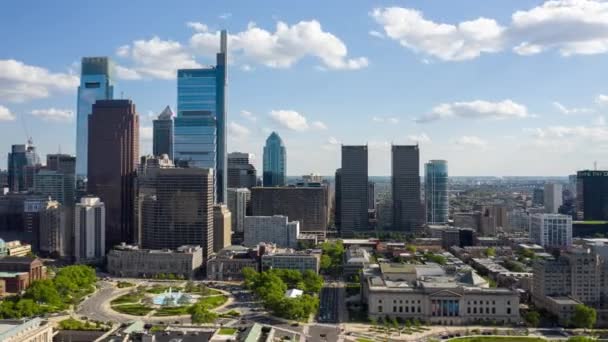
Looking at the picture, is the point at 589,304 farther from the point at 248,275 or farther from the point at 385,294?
the point at 248,275

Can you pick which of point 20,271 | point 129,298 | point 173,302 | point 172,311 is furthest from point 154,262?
point 172,311

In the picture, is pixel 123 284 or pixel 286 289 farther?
pixel 123 284

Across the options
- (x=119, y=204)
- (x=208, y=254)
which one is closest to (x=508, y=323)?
(x=208, y=254)

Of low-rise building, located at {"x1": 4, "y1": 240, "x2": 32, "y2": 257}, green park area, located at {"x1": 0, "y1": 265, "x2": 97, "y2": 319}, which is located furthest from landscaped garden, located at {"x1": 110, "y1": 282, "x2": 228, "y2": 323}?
low-rise building, located at {"x1": 4, "y1": 240, "x2": 32, "y2": 257}

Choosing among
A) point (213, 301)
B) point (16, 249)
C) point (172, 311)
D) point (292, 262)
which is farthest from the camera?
point (16, 249)

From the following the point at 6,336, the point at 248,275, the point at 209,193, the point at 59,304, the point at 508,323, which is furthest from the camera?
the point at 209,193

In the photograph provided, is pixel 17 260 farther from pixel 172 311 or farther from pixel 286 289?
pixel 286 289
